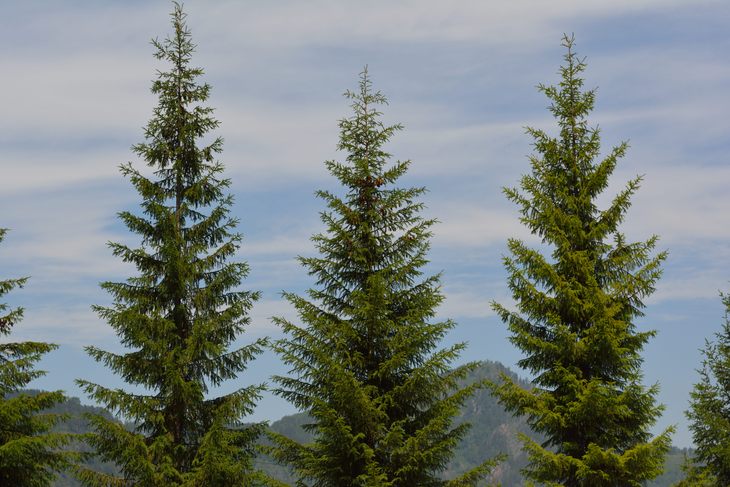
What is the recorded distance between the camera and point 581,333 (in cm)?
2152

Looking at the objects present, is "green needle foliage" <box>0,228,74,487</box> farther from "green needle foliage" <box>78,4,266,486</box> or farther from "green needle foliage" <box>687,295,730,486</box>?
"green needle foliage" <box>687,295,730,486</box>

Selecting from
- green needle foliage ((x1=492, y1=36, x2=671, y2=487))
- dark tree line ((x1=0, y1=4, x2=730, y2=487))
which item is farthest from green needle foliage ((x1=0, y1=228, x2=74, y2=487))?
green needle foliage ((x1=492, y1=36, x2=671, y2=487))

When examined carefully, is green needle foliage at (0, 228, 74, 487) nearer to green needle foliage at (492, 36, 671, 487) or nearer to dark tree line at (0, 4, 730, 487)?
→ dark tree line at (0, 4, 730, 487)

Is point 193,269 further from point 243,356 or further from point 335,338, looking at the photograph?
point 335,338

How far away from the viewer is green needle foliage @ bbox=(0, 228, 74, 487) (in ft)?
75.6

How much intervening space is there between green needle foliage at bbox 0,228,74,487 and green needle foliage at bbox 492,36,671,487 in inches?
516

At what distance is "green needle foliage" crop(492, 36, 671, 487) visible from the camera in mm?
20344

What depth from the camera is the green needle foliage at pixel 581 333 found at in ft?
66.7

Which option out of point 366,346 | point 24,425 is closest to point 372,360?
point 366,346

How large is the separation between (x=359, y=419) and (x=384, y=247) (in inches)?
201

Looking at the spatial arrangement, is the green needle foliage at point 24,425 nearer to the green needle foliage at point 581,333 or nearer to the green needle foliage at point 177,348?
the green needle foliage at point 177,348

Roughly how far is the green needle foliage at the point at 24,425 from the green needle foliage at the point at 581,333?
13114 mm

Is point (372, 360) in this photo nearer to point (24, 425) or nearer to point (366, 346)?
point (366, 346)

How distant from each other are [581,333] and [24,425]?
1689cm
